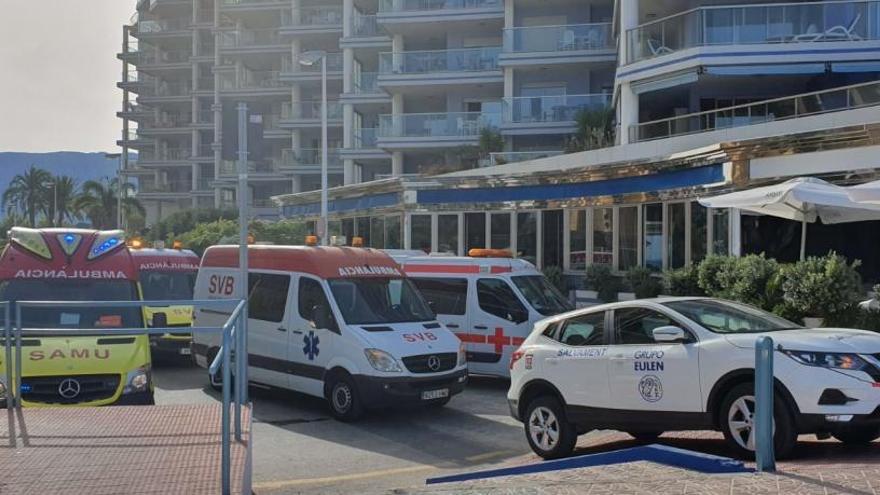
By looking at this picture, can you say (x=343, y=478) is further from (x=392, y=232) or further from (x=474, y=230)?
(x=392, y=232)

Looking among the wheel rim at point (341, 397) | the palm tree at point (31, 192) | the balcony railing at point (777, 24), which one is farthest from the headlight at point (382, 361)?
the palm tree at point (31, 192)

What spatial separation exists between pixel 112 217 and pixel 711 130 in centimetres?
6816

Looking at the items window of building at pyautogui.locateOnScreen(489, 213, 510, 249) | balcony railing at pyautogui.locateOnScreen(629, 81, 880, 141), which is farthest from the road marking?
window of building at pyautogui.locateOnScreen(489, 213, 510, 249)

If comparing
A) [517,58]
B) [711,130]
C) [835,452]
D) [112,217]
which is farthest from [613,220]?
[112,217]

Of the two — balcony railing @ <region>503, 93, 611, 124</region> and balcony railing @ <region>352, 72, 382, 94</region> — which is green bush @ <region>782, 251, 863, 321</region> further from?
balcony railing @ <region>352, 72, 382, 94</region>

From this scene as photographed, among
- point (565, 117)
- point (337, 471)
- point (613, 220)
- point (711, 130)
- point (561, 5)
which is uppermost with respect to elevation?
point (561, 5)

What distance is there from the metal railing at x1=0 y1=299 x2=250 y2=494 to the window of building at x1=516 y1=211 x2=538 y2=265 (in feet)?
54.5

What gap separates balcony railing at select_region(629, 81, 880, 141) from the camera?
62.8 feet

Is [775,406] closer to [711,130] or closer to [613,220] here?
[613,220]

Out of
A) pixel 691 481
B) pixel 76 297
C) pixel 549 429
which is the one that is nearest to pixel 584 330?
pixel 549 429

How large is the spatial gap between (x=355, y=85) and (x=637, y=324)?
44.3 metres

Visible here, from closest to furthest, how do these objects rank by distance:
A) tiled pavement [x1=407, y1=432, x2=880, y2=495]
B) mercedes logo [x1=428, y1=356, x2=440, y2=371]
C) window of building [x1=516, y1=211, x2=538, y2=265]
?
tiled pavement [x1=407, y1=432, x2=880, y2=495] → mercedes logo [x1=428, y1=356, x2=440, y2=371] → window of building [x1=516, y1=211, x2=538, y2=265]

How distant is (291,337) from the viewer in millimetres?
11969

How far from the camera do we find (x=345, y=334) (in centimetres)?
1116
